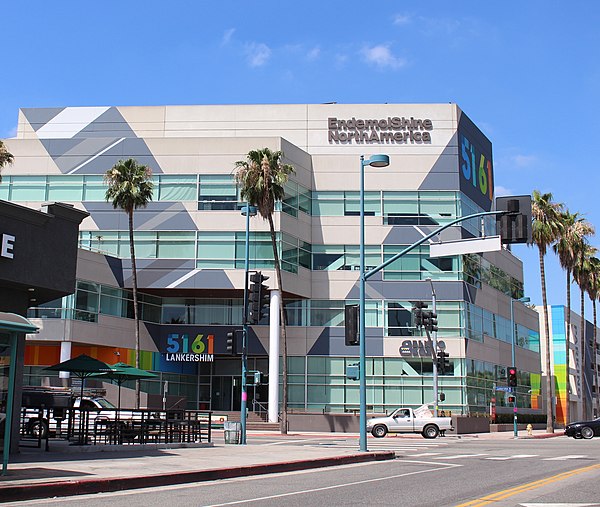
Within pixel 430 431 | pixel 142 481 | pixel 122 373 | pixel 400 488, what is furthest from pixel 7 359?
pixel 430 431

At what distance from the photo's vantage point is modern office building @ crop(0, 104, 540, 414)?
5191 cm

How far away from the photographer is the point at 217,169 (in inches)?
2080

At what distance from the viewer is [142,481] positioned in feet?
51.9

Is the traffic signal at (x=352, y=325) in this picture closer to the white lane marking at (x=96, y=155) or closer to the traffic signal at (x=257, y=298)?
the traffic signal at (x=257, y=298)

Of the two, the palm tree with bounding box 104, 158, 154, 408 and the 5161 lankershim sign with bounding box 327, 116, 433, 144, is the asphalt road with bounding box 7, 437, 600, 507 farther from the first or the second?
the 5161 lankershim sign with bounding box 327, 116, 433, 144

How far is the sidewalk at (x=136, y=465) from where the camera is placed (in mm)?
14312

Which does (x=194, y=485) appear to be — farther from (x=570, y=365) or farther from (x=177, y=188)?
(x=570, y=365)

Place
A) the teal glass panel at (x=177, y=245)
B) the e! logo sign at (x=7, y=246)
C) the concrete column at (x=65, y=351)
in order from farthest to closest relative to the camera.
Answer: the teal glass panel at (x=177, y=245) → the concrete column at (x=65, y=351) → the e! logo sign at (x=7, y=246)

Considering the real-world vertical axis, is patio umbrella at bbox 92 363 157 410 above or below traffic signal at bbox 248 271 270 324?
below

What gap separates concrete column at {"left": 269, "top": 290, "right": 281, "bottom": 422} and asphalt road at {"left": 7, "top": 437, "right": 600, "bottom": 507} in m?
28.8

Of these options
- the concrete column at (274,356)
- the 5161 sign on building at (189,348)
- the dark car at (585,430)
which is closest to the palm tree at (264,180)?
the concrete column at (274,356)

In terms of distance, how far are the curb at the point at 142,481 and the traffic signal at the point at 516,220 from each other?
25.7 feet

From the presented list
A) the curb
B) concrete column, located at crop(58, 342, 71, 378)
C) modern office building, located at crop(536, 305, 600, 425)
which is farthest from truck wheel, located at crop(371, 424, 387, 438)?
modern office building, located at crop(536, 305, 600, 425)

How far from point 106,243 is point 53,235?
1249 inches
